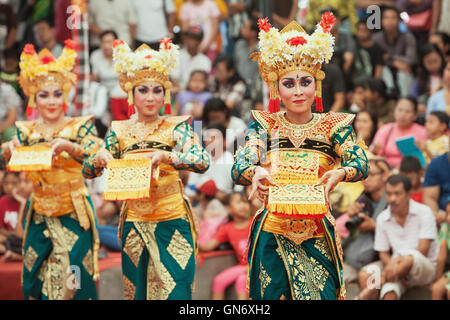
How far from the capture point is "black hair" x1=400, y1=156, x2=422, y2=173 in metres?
7.52

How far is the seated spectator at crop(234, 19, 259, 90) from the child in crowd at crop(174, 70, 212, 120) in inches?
20.4

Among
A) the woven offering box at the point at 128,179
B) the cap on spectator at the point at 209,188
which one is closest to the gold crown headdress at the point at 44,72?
the woven offering box at the point at 128,179

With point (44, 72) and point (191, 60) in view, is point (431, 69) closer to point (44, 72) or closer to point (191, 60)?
point (191, 60)

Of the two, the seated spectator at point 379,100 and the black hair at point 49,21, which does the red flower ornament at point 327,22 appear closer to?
the seated spectator at point 379,100

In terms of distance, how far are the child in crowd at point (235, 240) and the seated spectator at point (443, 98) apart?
2215 millimetres

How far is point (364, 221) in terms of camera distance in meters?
7.15

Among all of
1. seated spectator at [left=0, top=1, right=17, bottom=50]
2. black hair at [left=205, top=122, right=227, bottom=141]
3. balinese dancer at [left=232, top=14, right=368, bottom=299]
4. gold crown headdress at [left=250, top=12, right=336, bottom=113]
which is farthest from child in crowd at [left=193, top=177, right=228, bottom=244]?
seated spectator at [left=0, top=1, right=17, bottom=50]

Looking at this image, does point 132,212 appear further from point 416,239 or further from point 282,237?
point 416,239

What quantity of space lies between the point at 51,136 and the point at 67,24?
12.6 ft

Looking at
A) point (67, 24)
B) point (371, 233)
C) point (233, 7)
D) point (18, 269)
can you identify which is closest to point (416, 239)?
point (371, 233)

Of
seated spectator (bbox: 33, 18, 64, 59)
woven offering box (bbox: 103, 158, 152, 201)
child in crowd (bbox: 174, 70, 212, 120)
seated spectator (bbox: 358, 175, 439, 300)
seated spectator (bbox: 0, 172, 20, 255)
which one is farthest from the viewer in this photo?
seated spectator (bbox: 33, 18, 64, 59)

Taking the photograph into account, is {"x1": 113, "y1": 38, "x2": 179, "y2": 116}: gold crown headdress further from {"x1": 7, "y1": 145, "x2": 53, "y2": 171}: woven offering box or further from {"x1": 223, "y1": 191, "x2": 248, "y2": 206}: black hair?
{"x1": 223, "y1": 191, "x2": 248, "y2": 206}: black hair

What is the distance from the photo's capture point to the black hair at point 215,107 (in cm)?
880

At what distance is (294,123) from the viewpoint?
5160 millimetres
